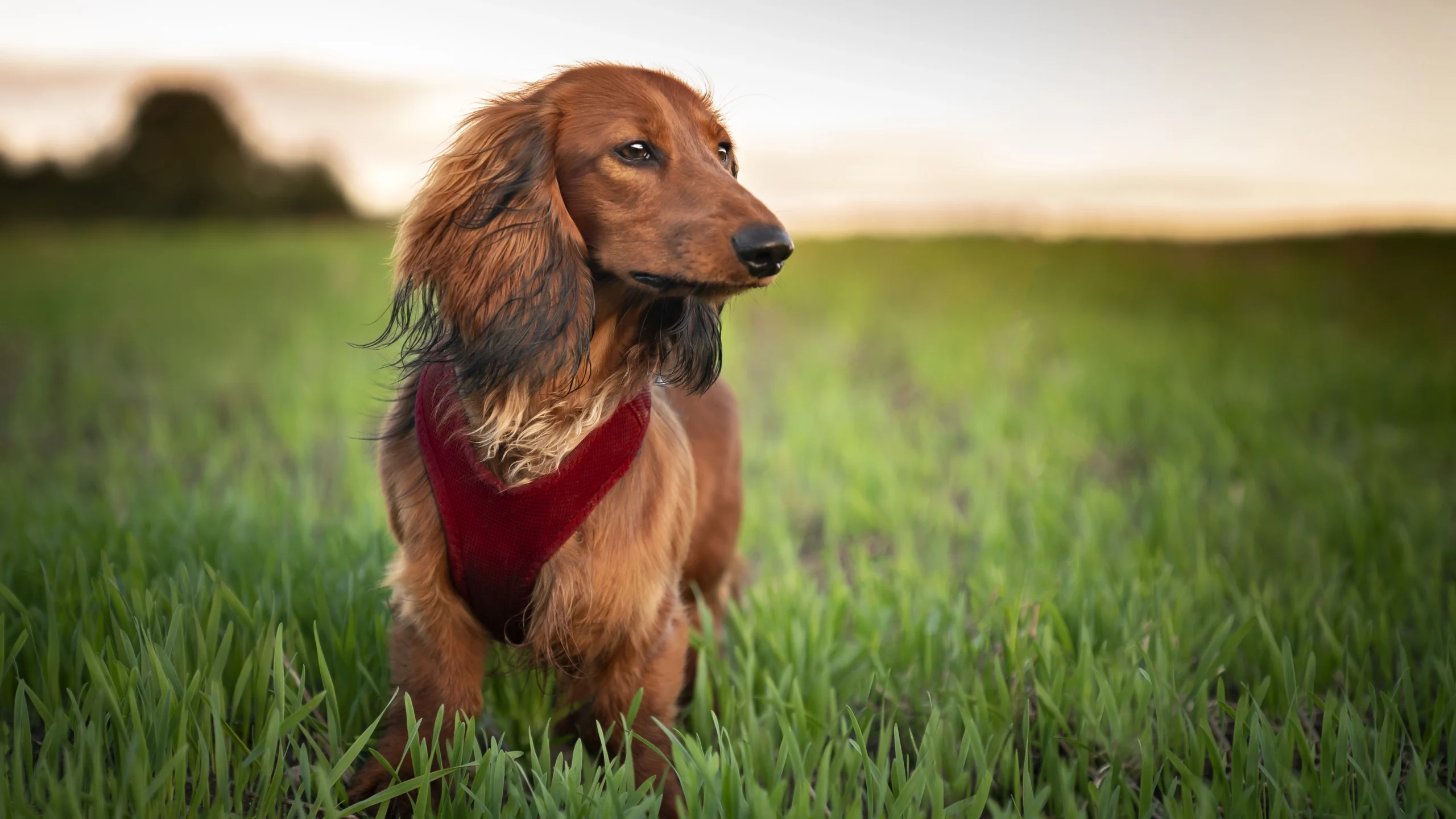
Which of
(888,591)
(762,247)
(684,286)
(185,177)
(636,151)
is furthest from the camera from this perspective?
(185,177)

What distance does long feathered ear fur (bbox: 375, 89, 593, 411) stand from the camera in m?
2.08

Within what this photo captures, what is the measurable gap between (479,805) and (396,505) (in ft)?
2.51

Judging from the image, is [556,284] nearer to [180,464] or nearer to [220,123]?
[180,464]

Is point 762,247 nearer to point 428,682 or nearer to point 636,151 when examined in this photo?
point 636,151

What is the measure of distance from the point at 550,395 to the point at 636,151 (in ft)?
2.07

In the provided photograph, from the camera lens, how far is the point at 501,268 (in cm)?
212

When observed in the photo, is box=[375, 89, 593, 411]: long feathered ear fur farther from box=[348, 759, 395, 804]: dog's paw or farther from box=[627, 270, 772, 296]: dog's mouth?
box=[348, 759, 395, 804]: dog's paw

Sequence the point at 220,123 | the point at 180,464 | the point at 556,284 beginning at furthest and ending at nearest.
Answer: the point at 220,123 → the point at 180,464 → the point at 556,284

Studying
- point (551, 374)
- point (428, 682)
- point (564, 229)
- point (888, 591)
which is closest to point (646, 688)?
point (428, 682)

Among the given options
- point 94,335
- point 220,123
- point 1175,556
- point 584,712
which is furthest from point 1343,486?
point 220,123

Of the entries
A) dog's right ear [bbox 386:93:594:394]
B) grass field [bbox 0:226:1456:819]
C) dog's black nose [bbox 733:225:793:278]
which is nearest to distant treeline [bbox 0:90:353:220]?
grass field [bbox 0:226:1456:819]

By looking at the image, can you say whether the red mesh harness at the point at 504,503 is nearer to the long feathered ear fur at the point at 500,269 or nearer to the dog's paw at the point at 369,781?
the long feathered ear fur at the point at 500,269

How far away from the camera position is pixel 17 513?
11.6 feet

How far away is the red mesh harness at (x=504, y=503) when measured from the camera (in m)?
2.13
